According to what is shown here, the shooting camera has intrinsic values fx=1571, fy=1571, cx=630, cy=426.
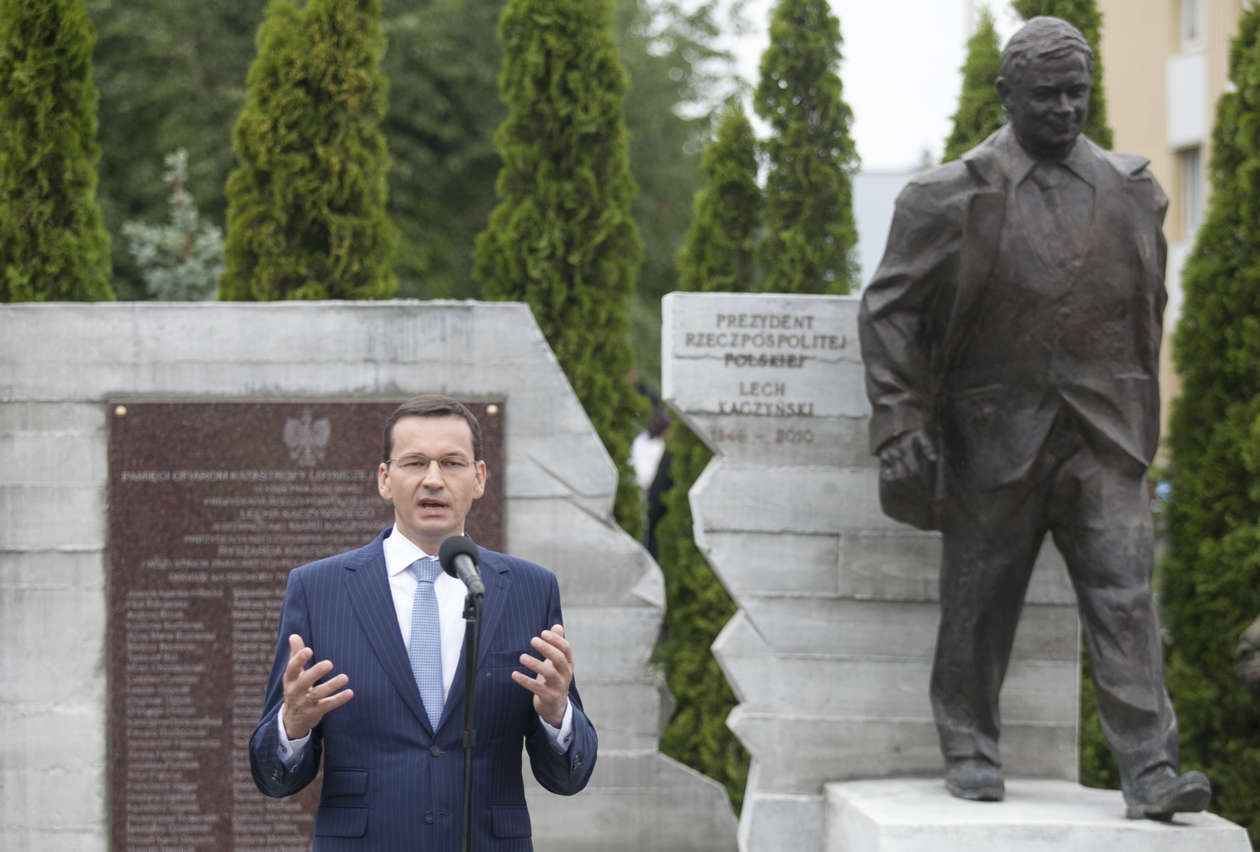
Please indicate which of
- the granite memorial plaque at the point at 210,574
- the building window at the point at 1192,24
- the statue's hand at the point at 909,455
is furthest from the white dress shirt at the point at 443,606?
the building window at the point at 1192,24

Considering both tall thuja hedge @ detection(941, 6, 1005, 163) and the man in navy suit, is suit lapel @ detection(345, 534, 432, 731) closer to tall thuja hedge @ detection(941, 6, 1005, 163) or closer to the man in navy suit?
the man in navy suit

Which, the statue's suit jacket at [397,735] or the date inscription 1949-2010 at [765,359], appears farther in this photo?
the date inscription 1949-2010 at [765,359]

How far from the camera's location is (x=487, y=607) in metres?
3.34

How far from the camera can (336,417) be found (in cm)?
593

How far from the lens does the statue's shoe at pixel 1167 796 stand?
461 centimetres

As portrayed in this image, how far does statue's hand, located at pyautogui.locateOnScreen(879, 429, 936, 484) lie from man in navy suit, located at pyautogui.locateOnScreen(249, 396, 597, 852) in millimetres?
1804

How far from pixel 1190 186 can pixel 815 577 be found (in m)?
16.1

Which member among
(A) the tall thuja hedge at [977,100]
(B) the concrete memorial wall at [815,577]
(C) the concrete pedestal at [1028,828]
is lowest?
(C) the concrete pedestal at [1028,828]

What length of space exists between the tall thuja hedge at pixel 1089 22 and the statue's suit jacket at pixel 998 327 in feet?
8.73

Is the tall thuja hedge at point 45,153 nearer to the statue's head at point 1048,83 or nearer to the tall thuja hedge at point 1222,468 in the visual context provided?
the statue's head at point 1048,83

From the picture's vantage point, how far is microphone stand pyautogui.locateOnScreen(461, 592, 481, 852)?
2885mm

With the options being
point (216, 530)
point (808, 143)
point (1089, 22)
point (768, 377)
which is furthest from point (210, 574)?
point (1089, 22)

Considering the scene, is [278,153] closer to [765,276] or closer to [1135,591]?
[765,276]

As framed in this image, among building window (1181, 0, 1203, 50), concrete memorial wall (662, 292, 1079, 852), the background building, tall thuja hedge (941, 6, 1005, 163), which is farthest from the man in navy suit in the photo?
building window (1181, 0, 1203, 50)
